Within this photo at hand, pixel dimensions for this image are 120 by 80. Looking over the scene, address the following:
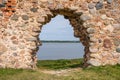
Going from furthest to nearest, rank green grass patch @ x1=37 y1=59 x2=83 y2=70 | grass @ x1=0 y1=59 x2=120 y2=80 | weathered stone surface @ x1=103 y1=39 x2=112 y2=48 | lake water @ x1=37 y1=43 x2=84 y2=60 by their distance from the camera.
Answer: lake water @ x1=37 y1=43 x2=84 y2=60
green grass patch @ x1=37 y1=59 x2=83 y2=70
weathered stone surface @ x1=103 y1=39 x2=112 y2=48
grass @ x1=0 y1=59 x2=120 y2=80

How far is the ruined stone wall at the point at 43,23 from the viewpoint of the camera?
42.9 feet

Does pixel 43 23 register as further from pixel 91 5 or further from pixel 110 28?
pixel 110 28

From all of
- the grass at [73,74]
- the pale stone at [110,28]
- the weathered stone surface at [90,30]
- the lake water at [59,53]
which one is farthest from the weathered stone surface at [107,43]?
the lake water at [59,53]

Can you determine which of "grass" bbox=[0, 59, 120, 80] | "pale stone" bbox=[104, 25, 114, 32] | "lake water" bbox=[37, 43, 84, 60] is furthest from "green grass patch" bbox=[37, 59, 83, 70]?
"lake water" bbox=[37, 43, 84, 60]

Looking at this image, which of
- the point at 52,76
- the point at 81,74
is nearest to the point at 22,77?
the point at 52,76

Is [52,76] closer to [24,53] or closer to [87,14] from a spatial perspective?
[24,53]

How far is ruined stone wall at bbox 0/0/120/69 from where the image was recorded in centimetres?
1306

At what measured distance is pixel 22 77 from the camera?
11.7 m

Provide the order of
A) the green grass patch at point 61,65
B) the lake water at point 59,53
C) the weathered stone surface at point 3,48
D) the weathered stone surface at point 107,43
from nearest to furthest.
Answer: the weathered stone surface at point 3,48 → the weathered stone surface at point 107,43 → the green grass patch at point 61,65 → the lake water at point 59,53

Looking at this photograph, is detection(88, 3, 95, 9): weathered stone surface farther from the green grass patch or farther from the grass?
the green grass patch

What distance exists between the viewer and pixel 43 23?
13.3m

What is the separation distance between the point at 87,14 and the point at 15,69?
9.03 feet

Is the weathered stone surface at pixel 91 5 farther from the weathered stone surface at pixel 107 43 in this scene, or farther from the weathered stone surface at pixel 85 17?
the weathered stone surface at pixel 107 43

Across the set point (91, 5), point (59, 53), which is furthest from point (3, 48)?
A: point (59, 53)
